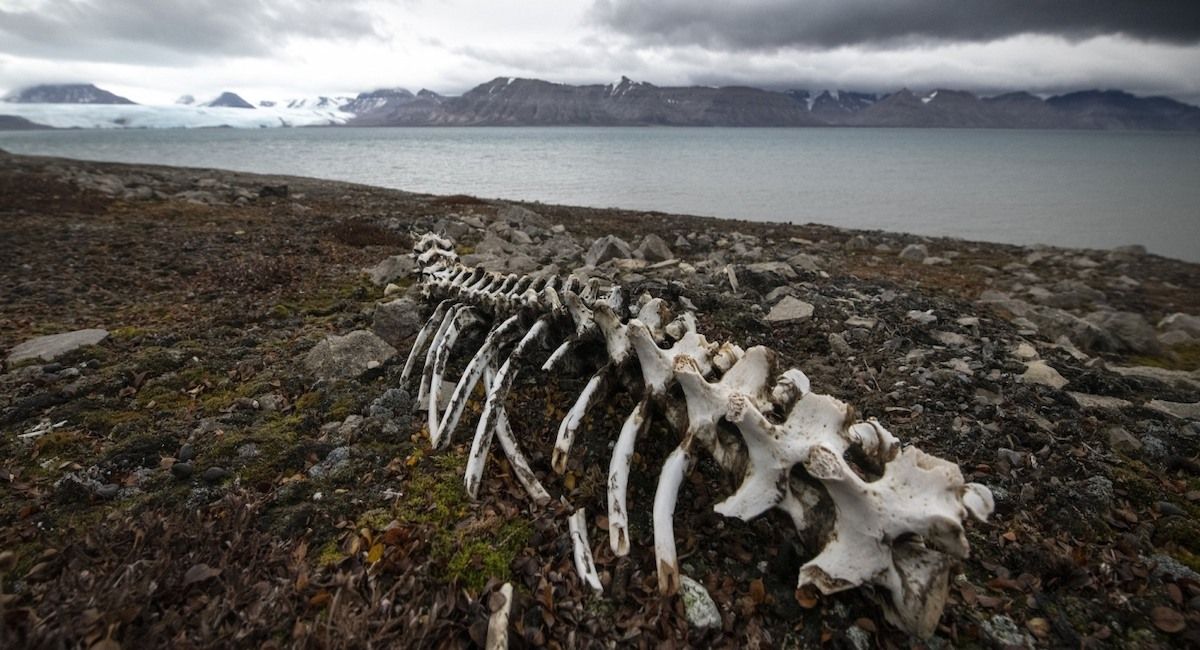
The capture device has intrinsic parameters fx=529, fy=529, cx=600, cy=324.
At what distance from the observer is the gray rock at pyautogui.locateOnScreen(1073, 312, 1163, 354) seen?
650cm

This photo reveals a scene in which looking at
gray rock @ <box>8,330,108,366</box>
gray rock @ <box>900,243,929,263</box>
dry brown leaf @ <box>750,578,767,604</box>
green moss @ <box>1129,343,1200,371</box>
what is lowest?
green moss @ <box>1129,343,1200,371</box>

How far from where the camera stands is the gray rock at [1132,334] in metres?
6.50

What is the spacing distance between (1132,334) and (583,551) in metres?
7.90

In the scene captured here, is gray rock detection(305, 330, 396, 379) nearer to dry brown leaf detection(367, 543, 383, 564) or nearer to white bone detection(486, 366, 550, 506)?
white bone detection(486, 366, 550, 506)

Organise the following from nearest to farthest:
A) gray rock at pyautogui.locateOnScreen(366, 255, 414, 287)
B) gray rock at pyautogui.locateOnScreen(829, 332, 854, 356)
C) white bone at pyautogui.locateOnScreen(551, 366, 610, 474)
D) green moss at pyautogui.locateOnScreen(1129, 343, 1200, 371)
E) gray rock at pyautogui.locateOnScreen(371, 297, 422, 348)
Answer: white bone at pyautogui.locateOnScreen(551, 366, 610, 474) < gray rock at pyautogui.locateOnScreen(829, 332, 854, 356) < gray rock at pyautogui.locateOnScreen(371, 297, 422, 348) < green moss at pyautogui.locateOnScreen(1129, 343, 1200, 371) < gray rock at pyautogui.locateOnScreen(366, 255, 414, 287)

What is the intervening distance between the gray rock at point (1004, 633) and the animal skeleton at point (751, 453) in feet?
1.11

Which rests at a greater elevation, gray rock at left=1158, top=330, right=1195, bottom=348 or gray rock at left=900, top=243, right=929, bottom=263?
gray rock at left=900, top=243, right=929, bottom=263

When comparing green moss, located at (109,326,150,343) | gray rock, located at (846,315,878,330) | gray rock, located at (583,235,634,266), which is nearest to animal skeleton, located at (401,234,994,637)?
gray rock, located at (846,315,878,330)

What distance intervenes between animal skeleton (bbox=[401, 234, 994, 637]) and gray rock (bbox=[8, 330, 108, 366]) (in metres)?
3.93

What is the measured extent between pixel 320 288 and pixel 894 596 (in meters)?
7.80

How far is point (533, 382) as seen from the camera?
169 inches

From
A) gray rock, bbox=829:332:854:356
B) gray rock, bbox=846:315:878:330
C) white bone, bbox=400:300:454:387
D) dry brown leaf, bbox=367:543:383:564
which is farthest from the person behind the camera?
gray rock, bbox=846:315:878:330

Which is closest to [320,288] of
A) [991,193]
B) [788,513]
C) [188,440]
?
[188,440]

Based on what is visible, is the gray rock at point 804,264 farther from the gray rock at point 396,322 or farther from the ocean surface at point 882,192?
the ocean surface at point 882,192
